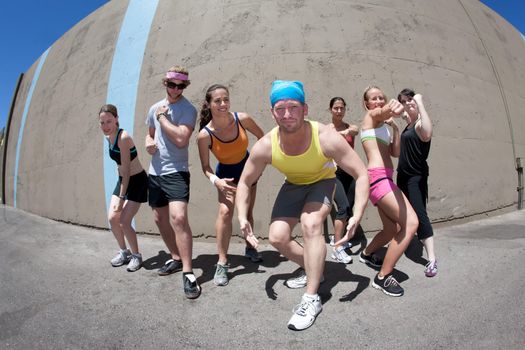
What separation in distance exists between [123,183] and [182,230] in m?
0.85

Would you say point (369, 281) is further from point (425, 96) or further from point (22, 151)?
point (22, 151)

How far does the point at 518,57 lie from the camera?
6.12 meters

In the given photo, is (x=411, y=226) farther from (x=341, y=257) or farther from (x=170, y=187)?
(x=170, y=187)

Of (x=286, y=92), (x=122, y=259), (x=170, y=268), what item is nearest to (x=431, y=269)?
(x=286, y=92)

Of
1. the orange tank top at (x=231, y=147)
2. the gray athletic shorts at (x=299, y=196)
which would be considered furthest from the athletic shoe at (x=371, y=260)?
the orange tank top at (x=231, y=147)

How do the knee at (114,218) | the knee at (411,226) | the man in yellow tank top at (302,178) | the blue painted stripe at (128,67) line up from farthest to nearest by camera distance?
the blue painted stripe at (128,67), the knee at (114,218), the knee at (411,226), the man in yellow tank top at (302,178)

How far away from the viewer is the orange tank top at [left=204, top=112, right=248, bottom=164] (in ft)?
9.03

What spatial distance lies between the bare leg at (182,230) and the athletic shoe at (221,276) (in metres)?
0.27

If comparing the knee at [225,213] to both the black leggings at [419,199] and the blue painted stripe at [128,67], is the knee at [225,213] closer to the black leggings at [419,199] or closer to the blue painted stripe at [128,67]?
the black leggings at [419,199]

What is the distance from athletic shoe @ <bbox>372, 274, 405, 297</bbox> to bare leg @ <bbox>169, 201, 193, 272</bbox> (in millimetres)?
1555

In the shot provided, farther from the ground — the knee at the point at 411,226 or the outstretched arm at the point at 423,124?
the outstretched arm at the point at 423,124

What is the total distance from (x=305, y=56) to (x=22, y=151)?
715 cm

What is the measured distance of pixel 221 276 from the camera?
106 inches

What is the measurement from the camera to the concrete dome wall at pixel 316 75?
4137 mm
